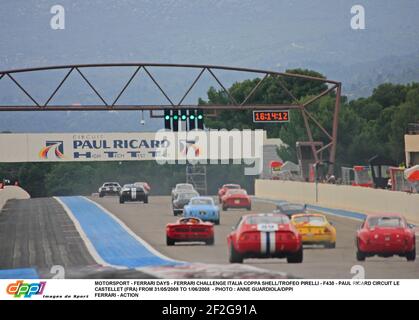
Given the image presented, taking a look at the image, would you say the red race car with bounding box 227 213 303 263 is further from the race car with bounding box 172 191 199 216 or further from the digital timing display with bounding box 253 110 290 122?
the digital timing display with bounding box 253 110 290 122

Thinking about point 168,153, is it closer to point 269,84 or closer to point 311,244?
point 269,84

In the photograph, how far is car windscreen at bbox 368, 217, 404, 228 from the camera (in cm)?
3538

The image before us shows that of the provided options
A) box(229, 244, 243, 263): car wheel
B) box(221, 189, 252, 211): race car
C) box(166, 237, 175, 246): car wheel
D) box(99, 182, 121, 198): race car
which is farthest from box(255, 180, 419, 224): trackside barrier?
box(229, 244, 243, 263): car wheel

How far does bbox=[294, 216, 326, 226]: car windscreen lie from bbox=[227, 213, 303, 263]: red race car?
5.66 metres

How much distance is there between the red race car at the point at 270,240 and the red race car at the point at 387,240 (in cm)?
303

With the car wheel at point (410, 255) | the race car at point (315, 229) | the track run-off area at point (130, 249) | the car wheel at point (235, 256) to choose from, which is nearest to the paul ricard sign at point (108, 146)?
the track run-off area at point (130, 249)

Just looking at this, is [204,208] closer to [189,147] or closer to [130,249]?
[130,249]

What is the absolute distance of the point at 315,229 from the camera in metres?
40.6

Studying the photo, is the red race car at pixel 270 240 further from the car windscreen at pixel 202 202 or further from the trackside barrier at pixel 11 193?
the trackside barrier at pixel 11 193

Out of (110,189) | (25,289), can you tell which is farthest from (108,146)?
(25,289)

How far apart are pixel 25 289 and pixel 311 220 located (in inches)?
609

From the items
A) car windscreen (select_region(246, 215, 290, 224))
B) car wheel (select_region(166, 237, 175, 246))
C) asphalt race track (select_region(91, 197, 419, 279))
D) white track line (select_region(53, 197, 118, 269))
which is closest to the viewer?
asphalt race track (select_region(91, 197, 419, 279))

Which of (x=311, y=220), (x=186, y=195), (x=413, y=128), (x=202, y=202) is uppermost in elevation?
(x=413, y=128)

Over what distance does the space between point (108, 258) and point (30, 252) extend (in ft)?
17.9
